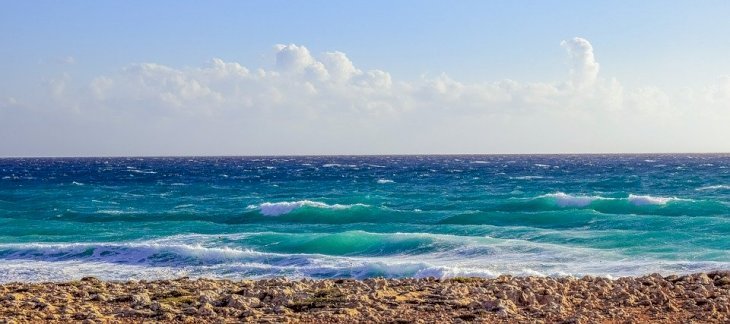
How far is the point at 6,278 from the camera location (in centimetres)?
1822

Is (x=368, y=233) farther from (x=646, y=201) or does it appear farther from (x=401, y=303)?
(x=646, y=201)

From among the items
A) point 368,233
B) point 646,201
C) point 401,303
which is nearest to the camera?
point 401,303

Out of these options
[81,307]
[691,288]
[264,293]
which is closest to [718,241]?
[691,288]

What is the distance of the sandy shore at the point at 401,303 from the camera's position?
940 centimetres

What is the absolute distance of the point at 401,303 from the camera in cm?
1030

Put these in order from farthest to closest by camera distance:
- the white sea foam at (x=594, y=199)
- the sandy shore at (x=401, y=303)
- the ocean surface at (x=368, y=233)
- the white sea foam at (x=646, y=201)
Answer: the white sea foam at (x=594, y=199) < the white sea foam at (x=646, y=201) < the ocean surface at (x=368, y=233) < the sandy shore at (x=401, y=303)

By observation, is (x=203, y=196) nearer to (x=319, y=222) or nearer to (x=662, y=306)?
(x=319, y=222)

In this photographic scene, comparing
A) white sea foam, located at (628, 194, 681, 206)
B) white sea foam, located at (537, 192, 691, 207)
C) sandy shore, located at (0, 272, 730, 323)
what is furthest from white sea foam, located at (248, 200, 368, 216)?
sandy shore, located at (0, 272, 730, 323)

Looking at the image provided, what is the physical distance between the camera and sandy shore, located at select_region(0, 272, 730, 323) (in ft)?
30.8

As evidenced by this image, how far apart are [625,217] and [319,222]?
543 inches

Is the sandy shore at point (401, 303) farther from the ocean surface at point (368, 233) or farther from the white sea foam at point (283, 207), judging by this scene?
the white sea foam at point (283, 207)

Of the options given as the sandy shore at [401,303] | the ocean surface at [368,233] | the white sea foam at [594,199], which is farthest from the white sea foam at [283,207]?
the sandy shore at [401,303]

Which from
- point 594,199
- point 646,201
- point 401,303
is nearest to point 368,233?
point 401,303

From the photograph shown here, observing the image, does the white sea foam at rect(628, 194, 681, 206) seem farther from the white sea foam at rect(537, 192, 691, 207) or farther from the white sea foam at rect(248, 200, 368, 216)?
the white sea foam at rect(248, 200, 368, 216)
